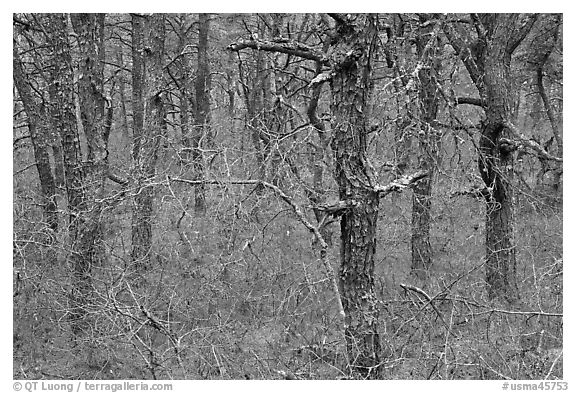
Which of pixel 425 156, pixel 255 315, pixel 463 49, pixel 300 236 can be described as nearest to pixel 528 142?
pixel 463 49

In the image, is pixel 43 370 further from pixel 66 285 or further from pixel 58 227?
pixel 58 227

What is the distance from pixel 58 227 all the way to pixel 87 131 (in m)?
1.27

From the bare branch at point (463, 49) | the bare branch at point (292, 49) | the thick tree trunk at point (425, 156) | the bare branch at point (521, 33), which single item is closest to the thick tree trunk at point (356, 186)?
the bare branch at point (292, 49)

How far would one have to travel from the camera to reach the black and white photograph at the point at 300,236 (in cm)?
546

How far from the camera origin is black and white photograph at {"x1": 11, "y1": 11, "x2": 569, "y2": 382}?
5465mm

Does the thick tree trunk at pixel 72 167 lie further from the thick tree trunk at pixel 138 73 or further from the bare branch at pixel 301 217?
the bare branch at pixel 301 217

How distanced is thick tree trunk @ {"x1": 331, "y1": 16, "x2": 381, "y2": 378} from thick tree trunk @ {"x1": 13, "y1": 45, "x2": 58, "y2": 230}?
3811 millimetres

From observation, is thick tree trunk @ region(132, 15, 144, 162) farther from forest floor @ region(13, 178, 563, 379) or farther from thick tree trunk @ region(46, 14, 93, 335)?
forest floor @ region(13, 178, 563, 379)

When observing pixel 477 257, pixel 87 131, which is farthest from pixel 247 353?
pixel 477 257

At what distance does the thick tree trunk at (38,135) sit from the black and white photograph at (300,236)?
1.3 inches

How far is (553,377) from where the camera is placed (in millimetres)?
5754

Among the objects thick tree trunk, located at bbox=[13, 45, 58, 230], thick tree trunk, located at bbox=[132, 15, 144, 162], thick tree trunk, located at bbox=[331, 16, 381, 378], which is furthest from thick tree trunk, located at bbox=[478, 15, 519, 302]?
thick tree trunk, located at bbox=[13, 45, 58, 230]

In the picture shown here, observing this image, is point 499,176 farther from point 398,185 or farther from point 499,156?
point 398,185

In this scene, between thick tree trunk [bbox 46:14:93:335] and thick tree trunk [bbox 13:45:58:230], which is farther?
thick tree trunk [bbox 13:45:58:230]
